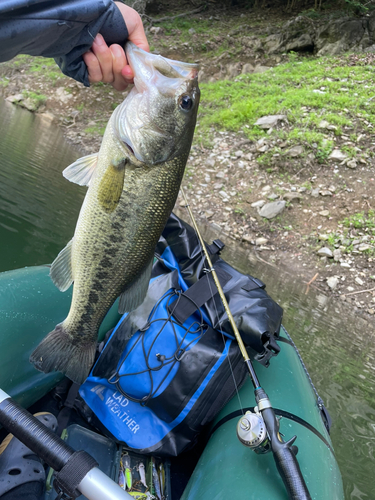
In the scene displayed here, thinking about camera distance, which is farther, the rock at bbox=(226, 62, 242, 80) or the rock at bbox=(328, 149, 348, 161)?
the rock at bbox=(226, 62, 242, 80)

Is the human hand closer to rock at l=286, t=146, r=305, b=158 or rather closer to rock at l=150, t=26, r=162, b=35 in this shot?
rock at l=286, t=146, r=305, b=158

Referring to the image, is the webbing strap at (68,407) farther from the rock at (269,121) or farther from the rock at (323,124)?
the rock at (269,121)

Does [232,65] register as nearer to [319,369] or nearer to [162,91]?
[319,369]

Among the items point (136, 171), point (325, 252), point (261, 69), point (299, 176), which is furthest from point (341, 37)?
point (136, 171)

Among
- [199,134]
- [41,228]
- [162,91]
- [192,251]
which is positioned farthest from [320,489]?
[199,134]

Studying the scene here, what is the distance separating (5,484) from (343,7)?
876 inches

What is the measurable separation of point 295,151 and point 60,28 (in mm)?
9519

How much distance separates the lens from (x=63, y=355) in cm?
182

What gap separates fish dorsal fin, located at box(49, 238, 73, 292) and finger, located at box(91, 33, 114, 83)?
2.60 feet

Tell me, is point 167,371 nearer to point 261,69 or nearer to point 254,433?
point 254,433

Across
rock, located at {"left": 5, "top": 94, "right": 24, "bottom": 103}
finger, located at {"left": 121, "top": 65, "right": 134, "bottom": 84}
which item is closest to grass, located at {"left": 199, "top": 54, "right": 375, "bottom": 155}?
finger, located at {"left": 121, "top": 65, "right": 134, "bottom": 84}

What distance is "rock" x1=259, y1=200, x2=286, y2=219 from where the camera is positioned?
9.27m

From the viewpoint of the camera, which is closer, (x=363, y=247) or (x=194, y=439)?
(x=194, y=439)

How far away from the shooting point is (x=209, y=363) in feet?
6.77
